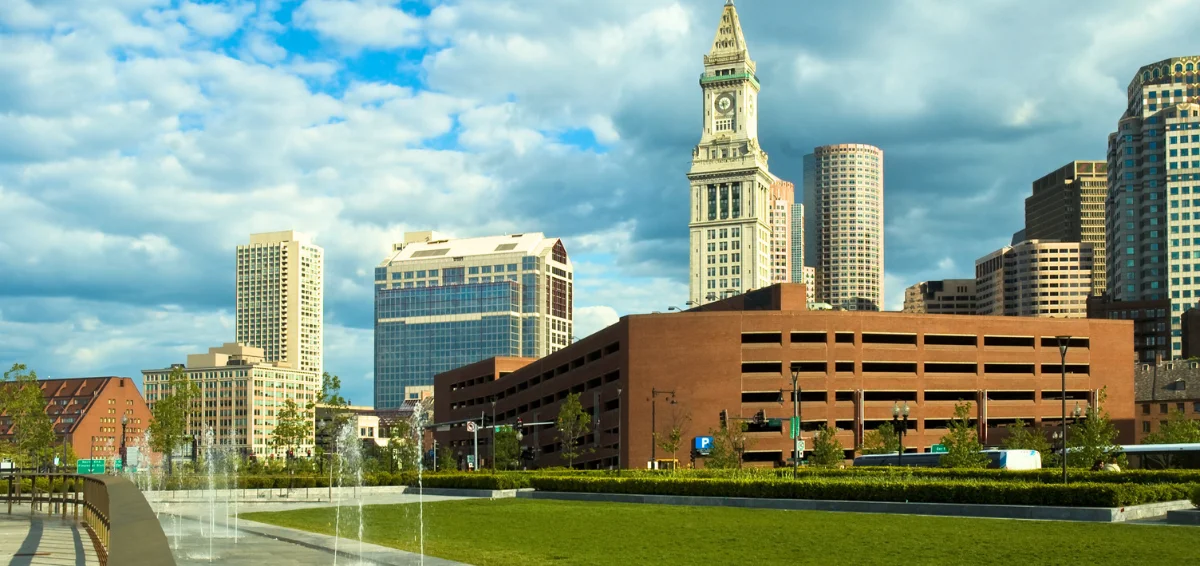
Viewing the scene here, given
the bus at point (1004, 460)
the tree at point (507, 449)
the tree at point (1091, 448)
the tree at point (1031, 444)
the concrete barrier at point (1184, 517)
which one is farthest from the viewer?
the tree at point (507, 449)

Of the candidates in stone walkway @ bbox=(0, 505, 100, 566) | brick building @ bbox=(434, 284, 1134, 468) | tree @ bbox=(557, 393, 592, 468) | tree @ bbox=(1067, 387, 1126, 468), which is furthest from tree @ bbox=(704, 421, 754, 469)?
stone walkway @ bbox=(0, 505, 100, 566)

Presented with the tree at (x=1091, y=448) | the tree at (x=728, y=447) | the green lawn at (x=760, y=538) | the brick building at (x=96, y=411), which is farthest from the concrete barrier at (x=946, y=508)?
the brick building at (x=96, y=411)

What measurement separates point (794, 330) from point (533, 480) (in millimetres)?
58986

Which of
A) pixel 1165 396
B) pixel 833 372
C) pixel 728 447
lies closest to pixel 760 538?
pixel 728 447

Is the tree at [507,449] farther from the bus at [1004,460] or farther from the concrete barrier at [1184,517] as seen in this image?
the concrete barrier at [1184,517]

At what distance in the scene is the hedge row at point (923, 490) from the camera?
98.4 ft

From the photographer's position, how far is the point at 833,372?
107438 mm

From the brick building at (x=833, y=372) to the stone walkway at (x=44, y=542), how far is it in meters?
79.5

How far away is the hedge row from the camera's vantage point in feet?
98.4

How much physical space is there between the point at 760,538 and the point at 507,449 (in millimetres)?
98759

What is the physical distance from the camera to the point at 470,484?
56.4m

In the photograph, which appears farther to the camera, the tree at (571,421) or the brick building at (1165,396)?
the brick building at (1165,396)

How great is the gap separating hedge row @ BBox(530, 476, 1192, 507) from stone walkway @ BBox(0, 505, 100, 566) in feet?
73.6

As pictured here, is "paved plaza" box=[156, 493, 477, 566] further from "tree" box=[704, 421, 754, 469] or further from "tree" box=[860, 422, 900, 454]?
"tree" box=[860, 422, 900, 454]
